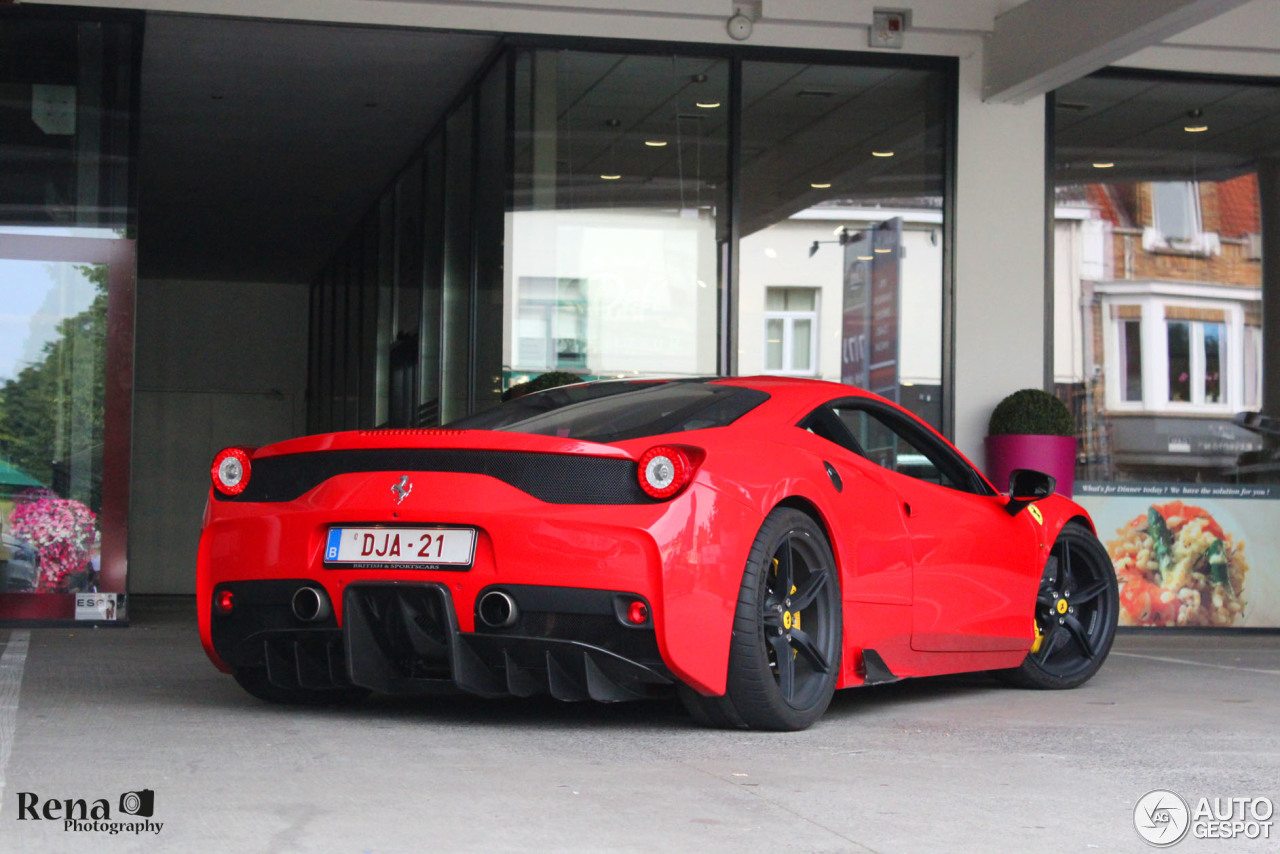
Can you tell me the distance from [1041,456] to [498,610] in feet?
20.2

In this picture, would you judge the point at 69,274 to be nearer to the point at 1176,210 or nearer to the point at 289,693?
the point at 289,693

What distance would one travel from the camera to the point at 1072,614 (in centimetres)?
583

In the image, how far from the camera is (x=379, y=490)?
4090mm

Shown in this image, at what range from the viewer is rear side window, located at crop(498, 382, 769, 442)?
4.27 m

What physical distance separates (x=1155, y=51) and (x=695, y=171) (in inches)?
128

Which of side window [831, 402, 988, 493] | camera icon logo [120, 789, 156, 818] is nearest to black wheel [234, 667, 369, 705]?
camera icon logo [120, 789, 156, 818]

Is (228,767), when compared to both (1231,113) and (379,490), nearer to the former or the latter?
(379,490)

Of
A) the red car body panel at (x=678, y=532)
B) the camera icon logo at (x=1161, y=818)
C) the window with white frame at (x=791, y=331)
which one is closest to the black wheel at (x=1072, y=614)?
the red car body panel at (x=678, y=532)

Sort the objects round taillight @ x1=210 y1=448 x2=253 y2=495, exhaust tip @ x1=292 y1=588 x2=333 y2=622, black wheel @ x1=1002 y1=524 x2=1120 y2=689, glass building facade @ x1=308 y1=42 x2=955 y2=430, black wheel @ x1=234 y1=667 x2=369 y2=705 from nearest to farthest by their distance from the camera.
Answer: exhaust tip @ x1=292 y1=588 x2=333 y2=622
round taillight @ x1=210 y1=448 x2=253 y2=495
black wheel @ x1=234 y1=667 x2=369 y2=705
black wheel @ x1=1002 y1=524 x2=1120 y2=689
glass building facade @ x1=308 y1=42 x2=955 y2=430

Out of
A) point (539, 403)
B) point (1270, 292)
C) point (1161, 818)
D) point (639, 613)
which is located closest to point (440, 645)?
point (639, 613)

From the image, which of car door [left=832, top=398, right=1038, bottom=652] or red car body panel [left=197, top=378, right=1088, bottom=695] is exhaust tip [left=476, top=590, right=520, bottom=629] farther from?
car door [left=832, top=398, right=1038, bottom=652]

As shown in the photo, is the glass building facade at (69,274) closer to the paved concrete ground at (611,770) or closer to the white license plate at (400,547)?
the paved concrete ground at (611,770)

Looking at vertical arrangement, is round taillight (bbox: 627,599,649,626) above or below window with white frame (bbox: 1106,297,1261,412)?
below

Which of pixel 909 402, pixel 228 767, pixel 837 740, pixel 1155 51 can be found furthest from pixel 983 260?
pixel 228 767
